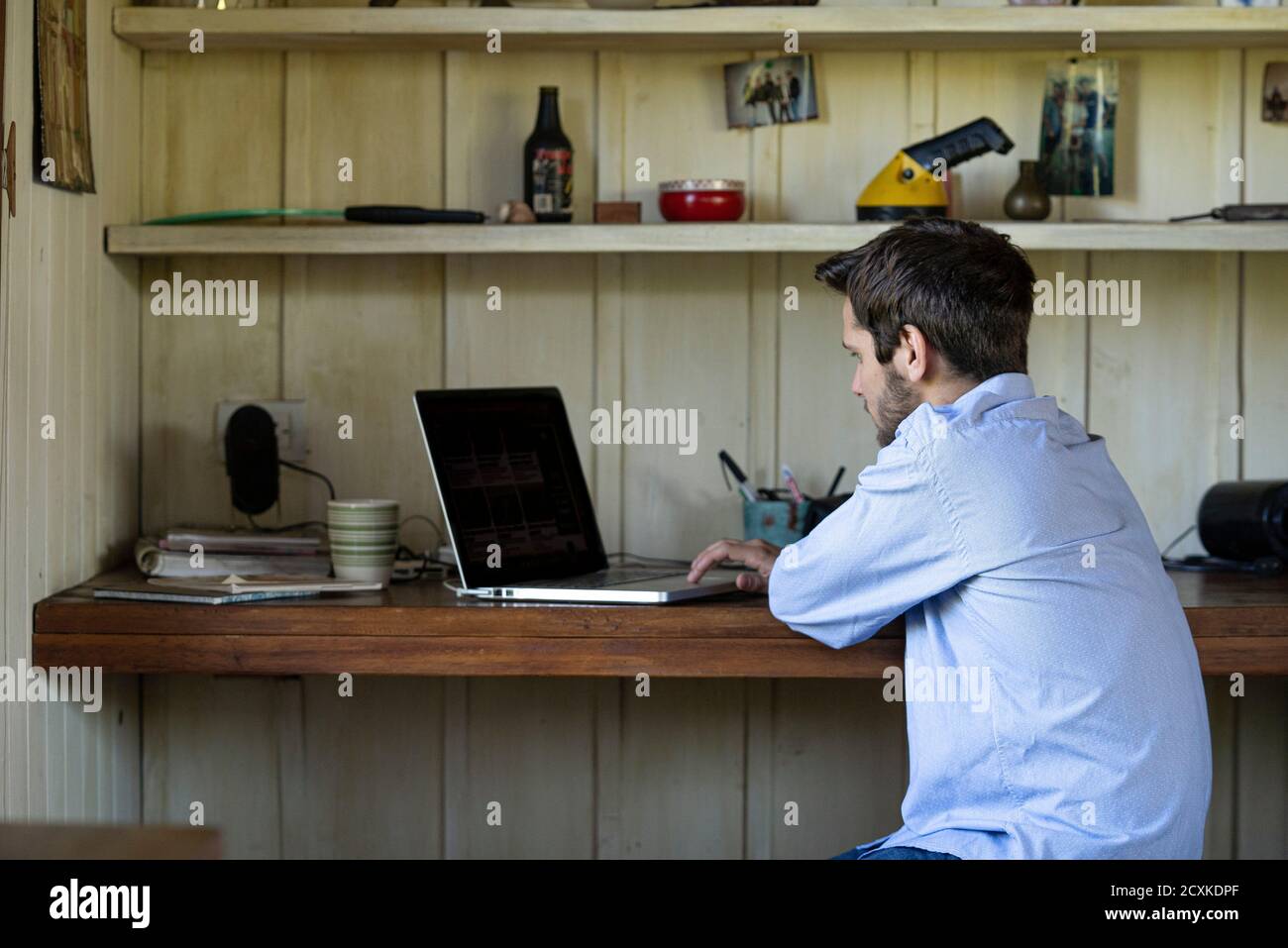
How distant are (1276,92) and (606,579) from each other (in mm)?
1403

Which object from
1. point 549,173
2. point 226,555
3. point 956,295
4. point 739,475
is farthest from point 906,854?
point 549,173

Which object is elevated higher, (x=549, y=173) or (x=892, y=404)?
(x=549, y=173)

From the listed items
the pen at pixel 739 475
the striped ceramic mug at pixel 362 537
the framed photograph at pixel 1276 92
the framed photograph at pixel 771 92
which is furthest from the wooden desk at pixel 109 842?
the framed photograph at pixel 1276 92

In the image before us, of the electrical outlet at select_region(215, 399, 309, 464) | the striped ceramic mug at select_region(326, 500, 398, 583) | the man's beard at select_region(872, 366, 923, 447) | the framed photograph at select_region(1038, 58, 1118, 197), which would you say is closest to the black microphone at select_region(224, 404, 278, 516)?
the electrical outlet at select_region(215, 399, 309, 464)

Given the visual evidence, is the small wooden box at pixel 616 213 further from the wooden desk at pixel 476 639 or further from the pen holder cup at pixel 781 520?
the wooden desk at pixel 476 639

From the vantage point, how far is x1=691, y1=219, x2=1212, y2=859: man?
4.61 ft

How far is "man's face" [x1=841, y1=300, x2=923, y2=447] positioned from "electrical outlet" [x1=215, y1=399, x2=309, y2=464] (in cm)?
110

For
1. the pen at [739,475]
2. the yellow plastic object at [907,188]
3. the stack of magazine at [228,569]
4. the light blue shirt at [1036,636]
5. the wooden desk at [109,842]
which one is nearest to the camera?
the wooden desk at [109,842]

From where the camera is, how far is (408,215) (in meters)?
2.21

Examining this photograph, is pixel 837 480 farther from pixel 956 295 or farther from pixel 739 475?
pixel 956 295

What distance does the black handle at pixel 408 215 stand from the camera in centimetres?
221

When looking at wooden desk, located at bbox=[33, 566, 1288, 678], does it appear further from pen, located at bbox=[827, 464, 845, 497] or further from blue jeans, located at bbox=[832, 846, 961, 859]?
pen, located at bbox=[827, 464, 845, 497]

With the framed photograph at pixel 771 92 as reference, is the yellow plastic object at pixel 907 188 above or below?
below

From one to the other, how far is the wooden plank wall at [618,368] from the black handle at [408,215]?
0.60ft
